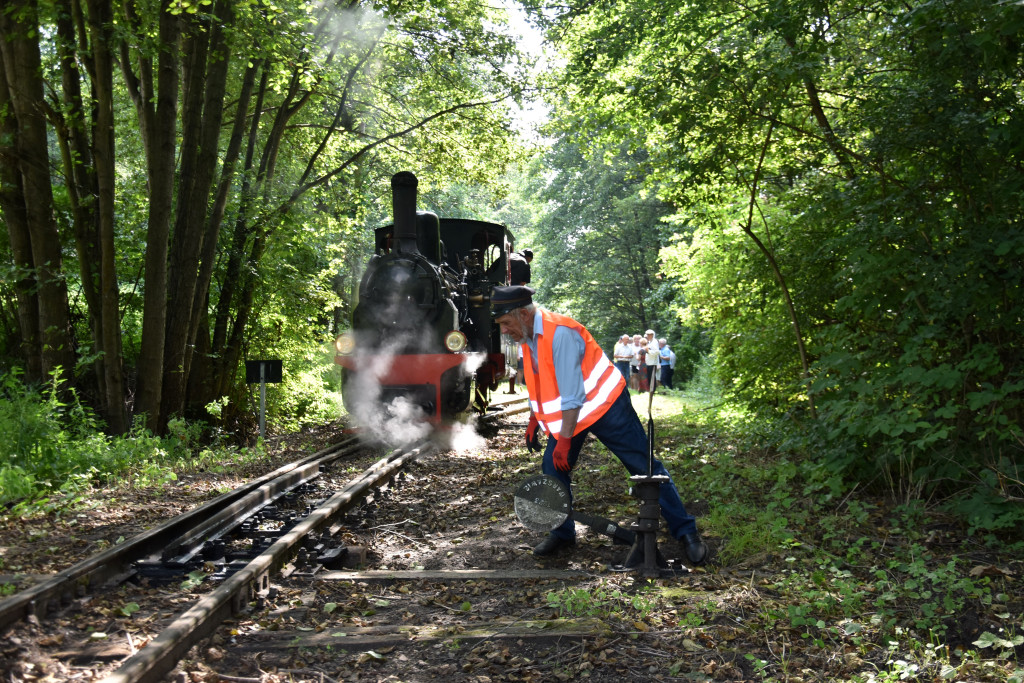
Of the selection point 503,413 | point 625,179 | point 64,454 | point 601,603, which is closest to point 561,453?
point 601,603

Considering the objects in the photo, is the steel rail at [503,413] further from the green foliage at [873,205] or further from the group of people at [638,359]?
the green foliage at [873,205]

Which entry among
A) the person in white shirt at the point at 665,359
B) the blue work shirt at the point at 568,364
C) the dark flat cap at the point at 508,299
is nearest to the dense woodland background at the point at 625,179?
the blue work shirt at the point at 568,364

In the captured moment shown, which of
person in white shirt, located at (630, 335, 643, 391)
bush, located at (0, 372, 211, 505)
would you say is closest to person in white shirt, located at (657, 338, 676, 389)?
person in white shirt, located at (630, 335, 643, 391)

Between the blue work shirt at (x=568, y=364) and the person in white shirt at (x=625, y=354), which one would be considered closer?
the blue work shirt at (x=568, y=364)

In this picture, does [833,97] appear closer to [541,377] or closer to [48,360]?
[541,377]

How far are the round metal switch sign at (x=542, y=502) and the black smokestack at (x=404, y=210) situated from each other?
696 cm

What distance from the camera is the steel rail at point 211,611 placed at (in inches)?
119

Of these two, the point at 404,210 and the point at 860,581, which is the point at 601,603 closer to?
the point at 860,581

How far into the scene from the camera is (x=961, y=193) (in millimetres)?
5500

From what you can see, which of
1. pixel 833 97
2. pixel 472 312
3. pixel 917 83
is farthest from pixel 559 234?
pixel 917 83

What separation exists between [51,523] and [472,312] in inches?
305

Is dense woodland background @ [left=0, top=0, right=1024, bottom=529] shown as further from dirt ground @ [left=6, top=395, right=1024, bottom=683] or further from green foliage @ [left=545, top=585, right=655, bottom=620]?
green foliage @ [left=545, top=585, right=655, bottom=620]

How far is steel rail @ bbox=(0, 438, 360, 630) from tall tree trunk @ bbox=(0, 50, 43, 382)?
14.4ft

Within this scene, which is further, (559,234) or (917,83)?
(559,234)
